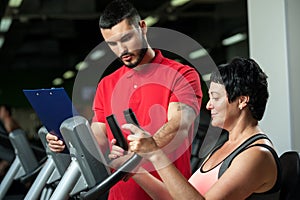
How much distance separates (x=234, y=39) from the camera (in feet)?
39.2

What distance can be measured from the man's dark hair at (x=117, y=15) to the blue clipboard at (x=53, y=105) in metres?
0.38

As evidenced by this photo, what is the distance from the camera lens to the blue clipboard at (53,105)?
2330 millimetres

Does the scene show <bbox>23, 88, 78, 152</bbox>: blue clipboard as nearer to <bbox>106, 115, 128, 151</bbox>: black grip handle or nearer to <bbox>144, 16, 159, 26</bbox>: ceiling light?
<bbox>106, 115, 128, 151</bbox>: black grip handle

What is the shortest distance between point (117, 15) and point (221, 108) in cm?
60

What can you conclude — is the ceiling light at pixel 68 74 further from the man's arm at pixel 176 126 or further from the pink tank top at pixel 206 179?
the pink tank top at pixel 206 179

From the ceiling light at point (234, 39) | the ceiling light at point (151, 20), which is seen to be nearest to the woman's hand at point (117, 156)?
the ceiling light at point (234, 39)

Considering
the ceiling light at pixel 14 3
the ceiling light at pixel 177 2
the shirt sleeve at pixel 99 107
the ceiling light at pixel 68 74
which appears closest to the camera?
the shirt sleeve at pixel 99 107

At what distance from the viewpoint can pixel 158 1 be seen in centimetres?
1091

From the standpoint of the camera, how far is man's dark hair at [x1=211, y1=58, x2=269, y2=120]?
2244mm

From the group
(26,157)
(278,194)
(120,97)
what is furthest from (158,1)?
(278,194)

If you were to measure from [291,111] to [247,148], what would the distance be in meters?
1.41

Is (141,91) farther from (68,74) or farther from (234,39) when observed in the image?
(68,74)

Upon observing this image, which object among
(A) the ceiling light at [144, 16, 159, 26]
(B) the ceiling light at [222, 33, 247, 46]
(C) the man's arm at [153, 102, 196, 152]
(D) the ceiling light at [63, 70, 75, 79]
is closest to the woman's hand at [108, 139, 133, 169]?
(C) the man's arm at [153, 102, 196, 152]

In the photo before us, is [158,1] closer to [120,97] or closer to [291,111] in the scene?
[291,111]
